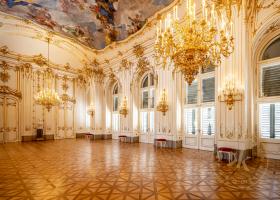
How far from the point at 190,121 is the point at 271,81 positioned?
3.62 meters

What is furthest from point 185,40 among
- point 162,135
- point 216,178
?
point 162,135

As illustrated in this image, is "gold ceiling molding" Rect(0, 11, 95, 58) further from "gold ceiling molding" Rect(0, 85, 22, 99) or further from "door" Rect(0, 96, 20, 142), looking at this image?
"door" Rect(0, 96, 20, 142)

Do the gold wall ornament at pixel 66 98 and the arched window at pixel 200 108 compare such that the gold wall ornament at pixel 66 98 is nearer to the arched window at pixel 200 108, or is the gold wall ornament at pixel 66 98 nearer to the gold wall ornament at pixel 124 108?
the gold wall ornament at pixel 124 108

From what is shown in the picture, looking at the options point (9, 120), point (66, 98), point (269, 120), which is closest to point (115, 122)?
point (66, 98)

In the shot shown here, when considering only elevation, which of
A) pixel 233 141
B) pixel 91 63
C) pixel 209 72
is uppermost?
pixel 91 63

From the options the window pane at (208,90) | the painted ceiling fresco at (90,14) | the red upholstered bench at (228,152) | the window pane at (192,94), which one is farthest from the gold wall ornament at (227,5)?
the red upholstered bench at (228,152)

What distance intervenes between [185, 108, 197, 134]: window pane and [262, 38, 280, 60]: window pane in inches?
140

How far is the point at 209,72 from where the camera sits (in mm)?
8602

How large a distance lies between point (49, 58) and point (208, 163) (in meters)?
13.4

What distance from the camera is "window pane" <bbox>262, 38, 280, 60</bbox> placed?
6.95 metres

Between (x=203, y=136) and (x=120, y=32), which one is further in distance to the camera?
(x=120, y=32)

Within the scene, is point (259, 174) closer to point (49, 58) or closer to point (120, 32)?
point (120, 32)

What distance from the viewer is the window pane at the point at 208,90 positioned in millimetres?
8477

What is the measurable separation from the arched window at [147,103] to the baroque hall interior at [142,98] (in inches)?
2.8
